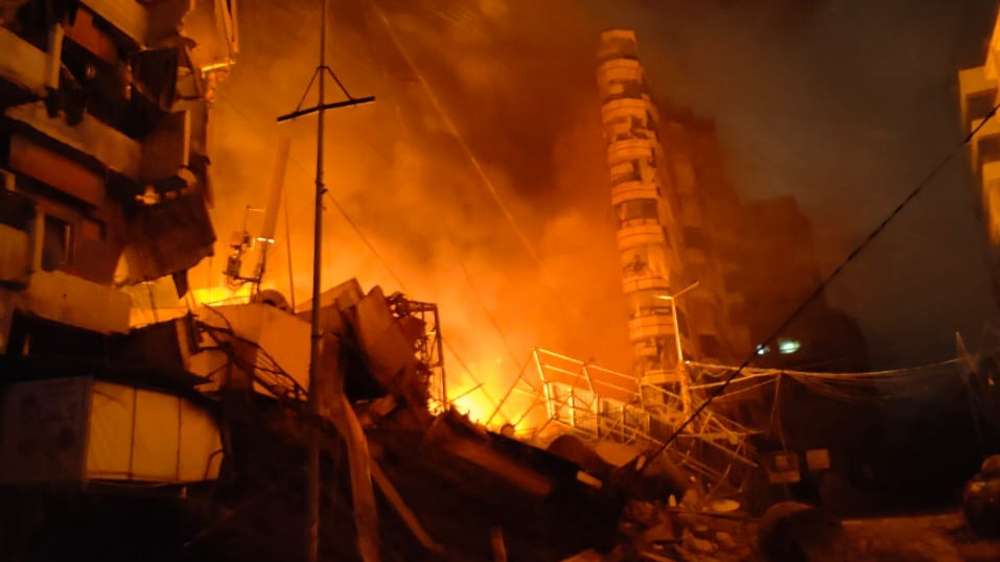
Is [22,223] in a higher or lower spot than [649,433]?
higher

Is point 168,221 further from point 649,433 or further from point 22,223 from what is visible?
point 649,433

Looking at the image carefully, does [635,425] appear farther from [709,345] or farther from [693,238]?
[693,238]

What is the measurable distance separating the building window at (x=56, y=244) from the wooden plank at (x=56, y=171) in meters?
→ 0.54

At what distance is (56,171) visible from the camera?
1320cm

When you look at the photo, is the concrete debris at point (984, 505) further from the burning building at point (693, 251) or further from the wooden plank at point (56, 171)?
the wooden plank at point (56, 171)

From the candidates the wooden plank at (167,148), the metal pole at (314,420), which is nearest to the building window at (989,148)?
the metal pole at (314,420)

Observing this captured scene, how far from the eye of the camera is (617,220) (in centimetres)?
3453

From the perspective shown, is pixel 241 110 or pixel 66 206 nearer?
pixel 66 206

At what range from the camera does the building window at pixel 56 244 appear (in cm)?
1299

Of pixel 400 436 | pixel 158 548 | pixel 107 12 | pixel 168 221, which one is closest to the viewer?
pixel 158 548

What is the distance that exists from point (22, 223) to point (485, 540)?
8.68 metres

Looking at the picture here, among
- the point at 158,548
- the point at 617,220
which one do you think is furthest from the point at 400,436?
the point at 617,220

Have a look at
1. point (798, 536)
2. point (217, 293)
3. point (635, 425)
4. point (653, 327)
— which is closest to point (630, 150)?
point (653, 327)

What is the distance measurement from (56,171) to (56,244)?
1.17 metres
